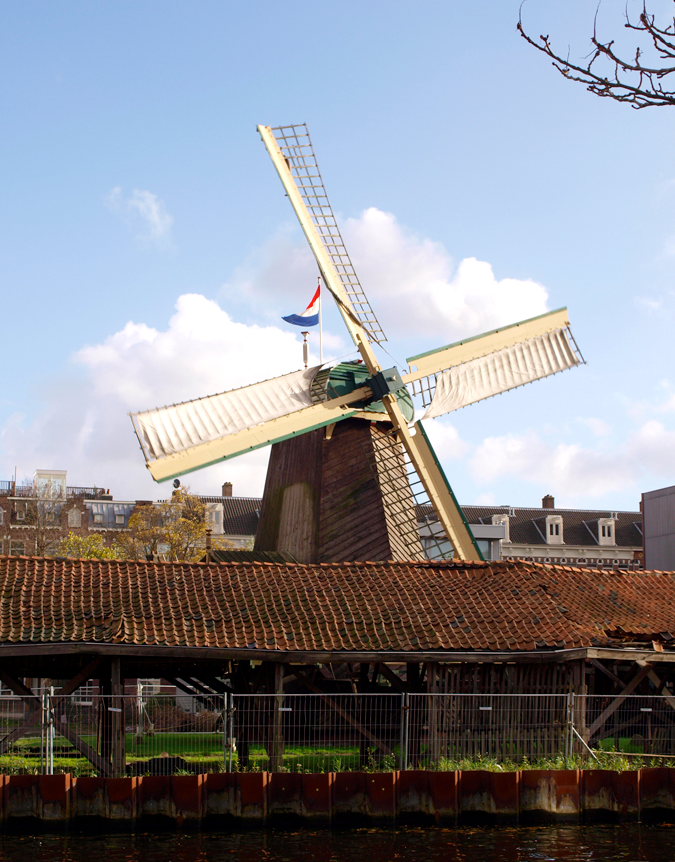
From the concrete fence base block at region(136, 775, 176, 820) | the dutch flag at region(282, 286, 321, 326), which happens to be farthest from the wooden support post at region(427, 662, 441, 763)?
the dutch flag at region(282, 286, 321, 326)

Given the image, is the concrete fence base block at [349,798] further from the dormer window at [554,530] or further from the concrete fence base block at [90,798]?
the dormer window at [554,530]

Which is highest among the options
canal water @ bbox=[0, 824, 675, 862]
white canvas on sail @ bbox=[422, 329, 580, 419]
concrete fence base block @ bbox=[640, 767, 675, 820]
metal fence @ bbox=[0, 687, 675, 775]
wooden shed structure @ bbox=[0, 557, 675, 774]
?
white canvas on sail @ bbox=[422, 329, 580, 419]

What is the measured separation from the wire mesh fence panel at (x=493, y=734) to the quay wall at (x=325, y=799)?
1098 mm

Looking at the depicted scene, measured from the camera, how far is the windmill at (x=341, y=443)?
24.0 metres

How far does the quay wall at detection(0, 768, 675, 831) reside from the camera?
14.9 m

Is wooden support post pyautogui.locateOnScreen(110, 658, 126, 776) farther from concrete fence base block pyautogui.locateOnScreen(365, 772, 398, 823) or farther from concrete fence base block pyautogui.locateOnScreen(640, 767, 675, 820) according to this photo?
concrete fence base block pyautogui.locateOnScreen(640, 767, 675, 820)

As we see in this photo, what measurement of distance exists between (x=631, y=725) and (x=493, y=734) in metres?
4.05

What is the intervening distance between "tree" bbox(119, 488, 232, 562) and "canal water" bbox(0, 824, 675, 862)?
24140 mm

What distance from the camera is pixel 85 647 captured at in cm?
1695

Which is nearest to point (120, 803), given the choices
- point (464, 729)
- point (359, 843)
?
point (359, 843)

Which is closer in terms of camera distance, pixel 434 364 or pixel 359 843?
pixel 359 843

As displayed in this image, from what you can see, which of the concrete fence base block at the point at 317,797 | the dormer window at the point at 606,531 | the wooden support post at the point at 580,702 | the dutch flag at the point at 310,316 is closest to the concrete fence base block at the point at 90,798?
the concrete fence base block at the point at 317,797

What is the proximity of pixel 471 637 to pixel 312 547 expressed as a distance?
756 cm

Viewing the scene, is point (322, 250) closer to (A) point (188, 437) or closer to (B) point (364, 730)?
(A) point (188, 437)
